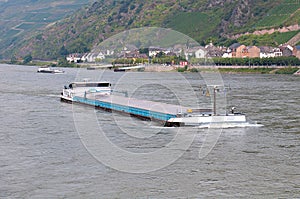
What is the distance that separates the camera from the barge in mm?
34188

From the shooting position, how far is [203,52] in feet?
428

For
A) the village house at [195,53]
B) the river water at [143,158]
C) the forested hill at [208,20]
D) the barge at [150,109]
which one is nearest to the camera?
the river water at [143,158]

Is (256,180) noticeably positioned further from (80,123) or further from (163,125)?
(80,123)

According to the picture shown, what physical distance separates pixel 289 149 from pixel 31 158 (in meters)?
11.1

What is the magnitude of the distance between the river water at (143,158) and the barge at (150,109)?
0.77m

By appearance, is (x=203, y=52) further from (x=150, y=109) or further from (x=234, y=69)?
(x=150, y=109)

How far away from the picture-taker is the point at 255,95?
53.9 m

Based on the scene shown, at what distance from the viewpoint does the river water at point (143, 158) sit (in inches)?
865

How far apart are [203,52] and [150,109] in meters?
92.0

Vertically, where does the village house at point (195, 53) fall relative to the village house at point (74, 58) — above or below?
above

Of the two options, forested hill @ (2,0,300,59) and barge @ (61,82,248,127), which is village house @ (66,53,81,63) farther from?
barge @ (61,82,248,127)

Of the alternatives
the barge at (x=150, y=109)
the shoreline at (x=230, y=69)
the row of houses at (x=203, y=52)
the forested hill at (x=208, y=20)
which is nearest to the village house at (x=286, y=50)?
the row of houses at (x=203, y=52)

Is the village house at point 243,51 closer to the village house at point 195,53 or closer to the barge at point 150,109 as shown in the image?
the village house at point 195,53

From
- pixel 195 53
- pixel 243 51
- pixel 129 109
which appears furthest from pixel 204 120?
pixel 195 53
